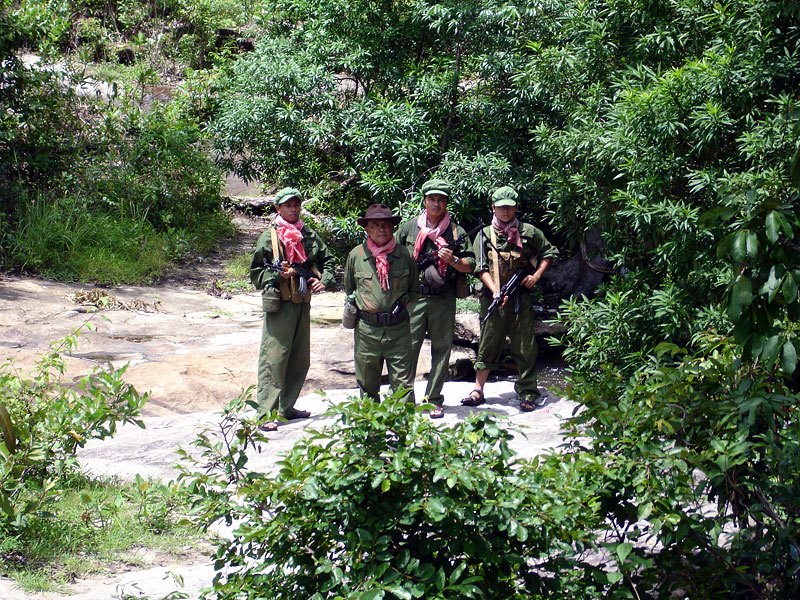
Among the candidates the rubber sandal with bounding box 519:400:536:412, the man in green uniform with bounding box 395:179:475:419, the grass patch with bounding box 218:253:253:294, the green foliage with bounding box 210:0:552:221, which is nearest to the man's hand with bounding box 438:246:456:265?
the man in green uniform with bounding box 395:179:475:419

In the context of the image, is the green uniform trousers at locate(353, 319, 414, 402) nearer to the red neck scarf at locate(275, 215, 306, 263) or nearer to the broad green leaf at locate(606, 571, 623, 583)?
the red neck scarf at locate(275, 215, 306, 263)

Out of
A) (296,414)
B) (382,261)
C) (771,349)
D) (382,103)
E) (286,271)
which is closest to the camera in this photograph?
(771,349)

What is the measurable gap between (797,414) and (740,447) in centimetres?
33

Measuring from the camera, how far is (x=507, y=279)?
7113 mm

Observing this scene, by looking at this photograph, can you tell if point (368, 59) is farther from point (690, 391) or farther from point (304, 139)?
point (690, 391)

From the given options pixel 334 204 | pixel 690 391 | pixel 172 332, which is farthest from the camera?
pixel 334 204

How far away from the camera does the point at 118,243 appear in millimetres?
11555

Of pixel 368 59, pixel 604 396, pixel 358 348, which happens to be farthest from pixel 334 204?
pixel 604 396

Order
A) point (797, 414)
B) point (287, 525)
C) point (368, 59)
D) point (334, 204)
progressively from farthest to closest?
point (334, 204) → point (368, 59) → point (797, 414) → point (287, 525)

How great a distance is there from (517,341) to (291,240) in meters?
2.11

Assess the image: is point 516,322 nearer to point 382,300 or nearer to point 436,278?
point 436,278

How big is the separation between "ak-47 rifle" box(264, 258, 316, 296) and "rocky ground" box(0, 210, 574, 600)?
0.81m

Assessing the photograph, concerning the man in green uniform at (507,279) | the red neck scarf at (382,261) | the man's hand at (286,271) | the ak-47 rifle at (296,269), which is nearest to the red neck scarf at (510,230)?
the man in green uniform at (507,279)

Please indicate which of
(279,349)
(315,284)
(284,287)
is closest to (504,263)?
(315,284)
